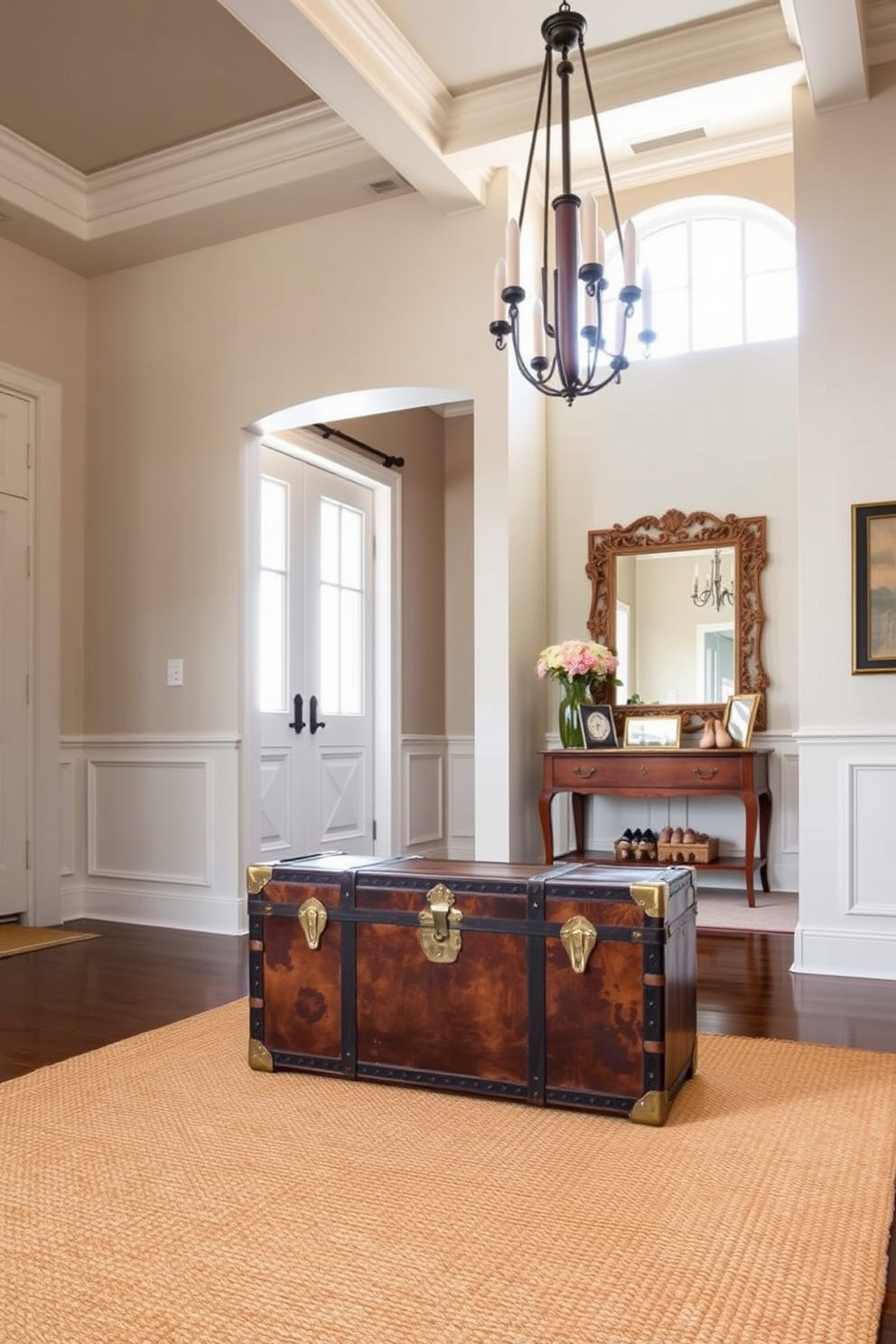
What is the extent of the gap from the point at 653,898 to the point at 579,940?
19 cm

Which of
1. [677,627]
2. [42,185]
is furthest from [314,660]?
[42,185]

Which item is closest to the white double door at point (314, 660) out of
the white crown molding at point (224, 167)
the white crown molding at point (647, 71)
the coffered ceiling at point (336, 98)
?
the white crown molding at point (224, 167)

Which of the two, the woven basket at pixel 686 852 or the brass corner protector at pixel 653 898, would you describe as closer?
the brass corner protector at pixel 653 898

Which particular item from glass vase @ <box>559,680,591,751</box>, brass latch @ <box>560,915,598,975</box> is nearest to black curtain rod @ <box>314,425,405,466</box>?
glass vase @ <box>559,680,591,751</box>

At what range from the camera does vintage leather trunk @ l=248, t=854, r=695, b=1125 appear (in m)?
2.27

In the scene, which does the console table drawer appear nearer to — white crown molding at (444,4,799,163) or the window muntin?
the window muntin

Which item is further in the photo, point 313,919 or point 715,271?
point 715,271

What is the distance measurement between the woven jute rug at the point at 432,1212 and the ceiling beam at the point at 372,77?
10.4 feet

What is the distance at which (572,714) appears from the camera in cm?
499

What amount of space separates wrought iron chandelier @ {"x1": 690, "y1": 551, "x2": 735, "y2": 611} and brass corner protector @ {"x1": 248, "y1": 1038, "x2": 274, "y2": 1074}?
3.36 metres

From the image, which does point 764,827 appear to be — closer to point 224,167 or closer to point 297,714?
point 297,714

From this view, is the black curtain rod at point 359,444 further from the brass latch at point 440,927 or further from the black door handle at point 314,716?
the brass latch at point 440,927

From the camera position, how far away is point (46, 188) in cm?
478

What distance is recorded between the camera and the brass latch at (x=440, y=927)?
8.03 feet
